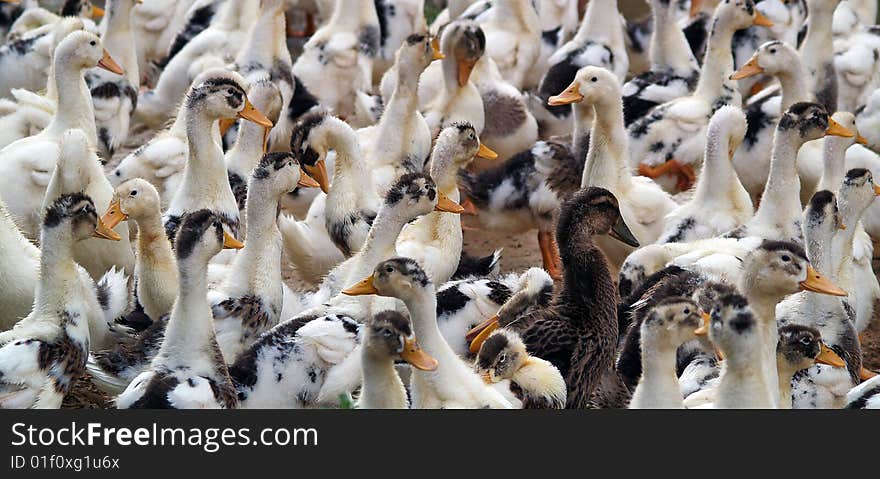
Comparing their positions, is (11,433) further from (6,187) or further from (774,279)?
(774,279)

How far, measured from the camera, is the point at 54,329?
6.07 m

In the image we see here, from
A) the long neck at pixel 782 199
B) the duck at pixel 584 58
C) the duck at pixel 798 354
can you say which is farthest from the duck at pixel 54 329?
the duck at pixel 584 58

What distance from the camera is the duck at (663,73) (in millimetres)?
9148

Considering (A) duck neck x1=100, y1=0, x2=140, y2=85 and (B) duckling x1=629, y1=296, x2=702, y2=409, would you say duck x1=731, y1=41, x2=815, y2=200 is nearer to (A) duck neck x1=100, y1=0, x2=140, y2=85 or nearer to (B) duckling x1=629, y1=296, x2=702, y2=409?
(B) duckling x1=629, y1=296, x2=702, y2=409

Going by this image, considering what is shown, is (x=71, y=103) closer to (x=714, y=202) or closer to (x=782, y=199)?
(x=714, y=202)

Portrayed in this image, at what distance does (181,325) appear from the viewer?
5.72m

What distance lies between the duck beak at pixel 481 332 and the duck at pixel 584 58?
10.1ft

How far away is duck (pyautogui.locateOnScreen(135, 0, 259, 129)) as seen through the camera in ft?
30.8

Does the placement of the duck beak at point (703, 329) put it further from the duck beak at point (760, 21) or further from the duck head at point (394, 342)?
the duck beak at point (760, 21)

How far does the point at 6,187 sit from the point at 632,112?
3696 mm

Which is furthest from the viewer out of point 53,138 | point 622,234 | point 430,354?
point 53,138

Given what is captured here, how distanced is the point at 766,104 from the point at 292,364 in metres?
3.91

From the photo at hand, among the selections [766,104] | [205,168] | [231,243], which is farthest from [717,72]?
[231,243]

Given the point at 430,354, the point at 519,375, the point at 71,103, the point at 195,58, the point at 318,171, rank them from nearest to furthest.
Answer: the point at 430,354 → the point at 519,375 → the point at 318,171 → the point at 71,103 → the point at 195,58
